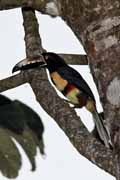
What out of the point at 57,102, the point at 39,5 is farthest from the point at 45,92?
the point at 39,5

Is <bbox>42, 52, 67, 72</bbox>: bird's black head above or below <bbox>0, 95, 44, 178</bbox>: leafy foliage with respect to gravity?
above

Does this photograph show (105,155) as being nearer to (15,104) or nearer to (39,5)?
(39,5)

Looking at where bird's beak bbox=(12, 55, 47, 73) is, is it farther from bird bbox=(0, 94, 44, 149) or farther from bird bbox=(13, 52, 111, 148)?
bird bbox=(0, 94, 44, 149)

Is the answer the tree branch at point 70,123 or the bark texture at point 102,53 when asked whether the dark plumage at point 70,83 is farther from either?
the bark texture at point 102,53

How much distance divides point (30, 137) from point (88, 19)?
1.71 meters

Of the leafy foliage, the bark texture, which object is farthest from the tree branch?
the leafy foliage

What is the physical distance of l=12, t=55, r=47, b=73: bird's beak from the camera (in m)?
3.14

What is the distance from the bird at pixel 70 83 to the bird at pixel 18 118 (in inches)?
9.3

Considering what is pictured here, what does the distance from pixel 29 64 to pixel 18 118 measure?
435 millimetres

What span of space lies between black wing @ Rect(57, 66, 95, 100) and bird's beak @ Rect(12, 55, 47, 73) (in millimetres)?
326

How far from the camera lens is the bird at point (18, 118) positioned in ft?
11.0

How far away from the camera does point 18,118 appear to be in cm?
343

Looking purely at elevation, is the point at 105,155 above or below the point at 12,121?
above

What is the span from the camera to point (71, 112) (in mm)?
2574
